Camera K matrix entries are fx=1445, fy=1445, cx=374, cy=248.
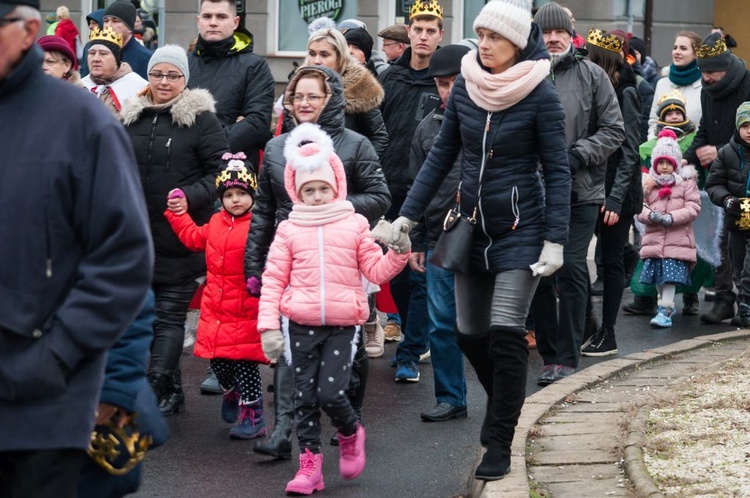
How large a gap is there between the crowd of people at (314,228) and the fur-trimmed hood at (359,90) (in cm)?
→ 2

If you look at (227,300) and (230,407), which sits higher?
(227,300)

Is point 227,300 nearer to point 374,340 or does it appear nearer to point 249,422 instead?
point 249,422

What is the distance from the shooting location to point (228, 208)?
757 centimetres

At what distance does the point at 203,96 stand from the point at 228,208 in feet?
2.50

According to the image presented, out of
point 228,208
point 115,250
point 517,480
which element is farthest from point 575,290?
point 115,250

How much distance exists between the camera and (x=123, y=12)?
10664 mm

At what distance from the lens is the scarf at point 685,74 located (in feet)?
45.6

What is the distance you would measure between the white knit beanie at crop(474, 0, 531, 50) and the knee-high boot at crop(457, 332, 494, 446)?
1285 mm

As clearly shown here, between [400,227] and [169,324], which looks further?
[169,324]

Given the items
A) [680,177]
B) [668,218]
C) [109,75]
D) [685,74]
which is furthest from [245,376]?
[685,74]

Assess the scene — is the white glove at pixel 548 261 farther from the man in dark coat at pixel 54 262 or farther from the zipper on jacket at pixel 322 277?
the man in dark coat at pixel 54 262

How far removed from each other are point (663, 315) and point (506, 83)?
5449mm

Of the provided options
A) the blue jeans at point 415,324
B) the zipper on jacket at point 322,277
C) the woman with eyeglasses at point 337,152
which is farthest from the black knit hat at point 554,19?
the zipper on jacket at point 322,277

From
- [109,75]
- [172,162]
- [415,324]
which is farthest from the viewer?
[109,75]
